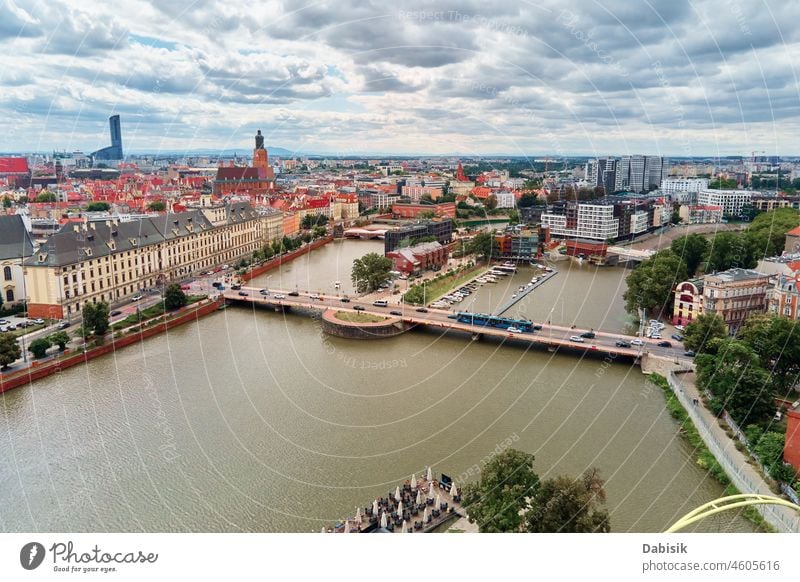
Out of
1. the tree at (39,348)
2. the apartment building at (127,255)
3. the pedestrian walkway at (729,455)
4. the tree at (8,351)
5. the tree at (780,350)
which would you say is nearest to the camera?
the pedestrian walkway at (729,455)

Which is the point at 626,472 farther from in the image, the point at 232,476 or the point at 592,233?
the point at 592,233

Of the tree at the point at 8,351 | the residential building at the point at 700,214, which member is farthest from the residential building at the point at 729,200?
the tree at the point at 8,351

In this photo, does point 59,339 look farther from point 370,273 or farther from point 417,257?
point 417,257

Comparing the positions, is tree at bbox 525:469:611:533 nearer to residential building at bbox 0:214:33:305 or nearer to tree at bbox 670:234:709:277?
tree at bbox 670:234:709:277

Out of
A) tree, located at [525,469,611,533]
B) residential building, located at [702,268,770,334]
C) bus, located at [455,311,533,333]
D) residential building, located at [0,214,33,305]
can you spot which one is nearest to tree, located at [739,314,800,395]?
residential building, located at [702,268,770,334]

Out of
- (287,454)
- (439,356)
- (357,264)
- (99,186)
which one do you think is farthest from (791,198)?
(99,186)

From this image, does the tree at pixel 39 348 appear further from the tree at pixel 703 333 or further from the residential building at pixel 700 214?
the residential building at pixel 700 214

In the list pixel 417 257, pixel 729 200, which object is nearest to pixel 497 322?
pixel 417 257
